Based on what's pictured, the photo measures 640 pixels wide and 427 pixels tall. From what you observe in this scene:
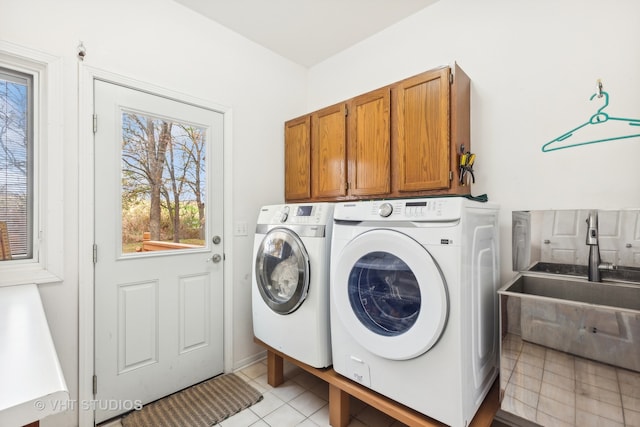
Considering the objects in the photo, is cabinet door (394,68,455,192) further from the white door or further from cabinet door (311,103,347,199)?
the white door

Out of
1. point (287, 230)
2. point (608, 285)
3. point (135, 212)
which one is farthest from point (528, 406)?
point (135, 212)

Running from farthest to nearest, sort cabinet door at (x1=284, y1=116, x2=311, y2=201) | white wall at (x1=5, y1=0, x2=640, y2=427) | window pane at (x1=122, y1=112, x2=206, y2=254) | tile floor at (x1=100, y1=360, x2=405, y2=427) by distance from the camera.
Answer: cabinet door at (x1=284, y1=116, x2=311, y2=201) < window pane at (x1=122, y1=112, x2=206, y2=254) < tile floor at (x1=100, y1=360, x2=405, y2=427) < white wall at (x1=5, y1=0, x2=640, y2=427)

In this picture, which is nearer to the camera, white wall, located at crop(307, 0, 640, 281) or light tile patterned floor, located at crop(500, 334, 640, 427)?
light tile patterned floor, located at crop(500, 334, 640, 427)

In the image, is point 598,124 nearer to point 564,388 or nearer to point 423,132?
point 423,132

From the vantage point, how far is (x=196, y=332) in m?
2.08

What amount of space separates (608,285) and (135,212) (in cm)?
263

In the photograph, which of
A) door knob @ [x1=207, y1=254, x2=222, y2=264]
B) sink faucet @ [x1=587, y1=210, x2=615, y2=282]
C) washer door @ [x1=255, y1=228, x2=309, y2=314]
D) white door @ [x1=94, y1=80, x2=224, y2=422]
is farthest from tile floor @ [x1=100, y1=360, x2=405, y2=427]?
sink faucet @ [x1=587, y1=210, x2=615, y2=282]

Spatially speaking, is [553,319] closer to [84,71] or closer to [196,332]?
[196,332]

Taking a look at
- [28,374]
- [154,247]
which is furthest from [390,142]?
[28,374]

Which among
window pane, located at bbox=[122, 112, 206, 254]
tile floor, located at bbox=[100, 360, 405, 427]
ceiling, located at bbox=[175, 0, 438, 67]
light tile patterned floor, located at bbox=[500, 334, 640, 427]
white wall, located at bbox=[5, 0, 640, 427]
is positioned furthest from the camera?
ceiling, located at bbox=[175, 0, 438, 67]

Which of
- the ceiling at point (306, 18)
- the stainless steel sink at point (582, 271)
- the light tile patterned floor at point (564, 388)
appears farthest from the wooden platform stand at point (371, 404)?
the ceiling at point (306, 18)

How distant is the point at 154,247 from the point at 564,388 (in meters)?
2.27

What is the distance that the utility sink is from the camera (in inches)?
41.7

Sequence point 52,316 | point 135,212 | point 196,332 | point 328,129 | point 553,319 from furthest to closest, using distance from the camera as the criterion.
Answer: point 328,129 < point 196,332 < point 135,212 < point 52,316 < point 553,319
